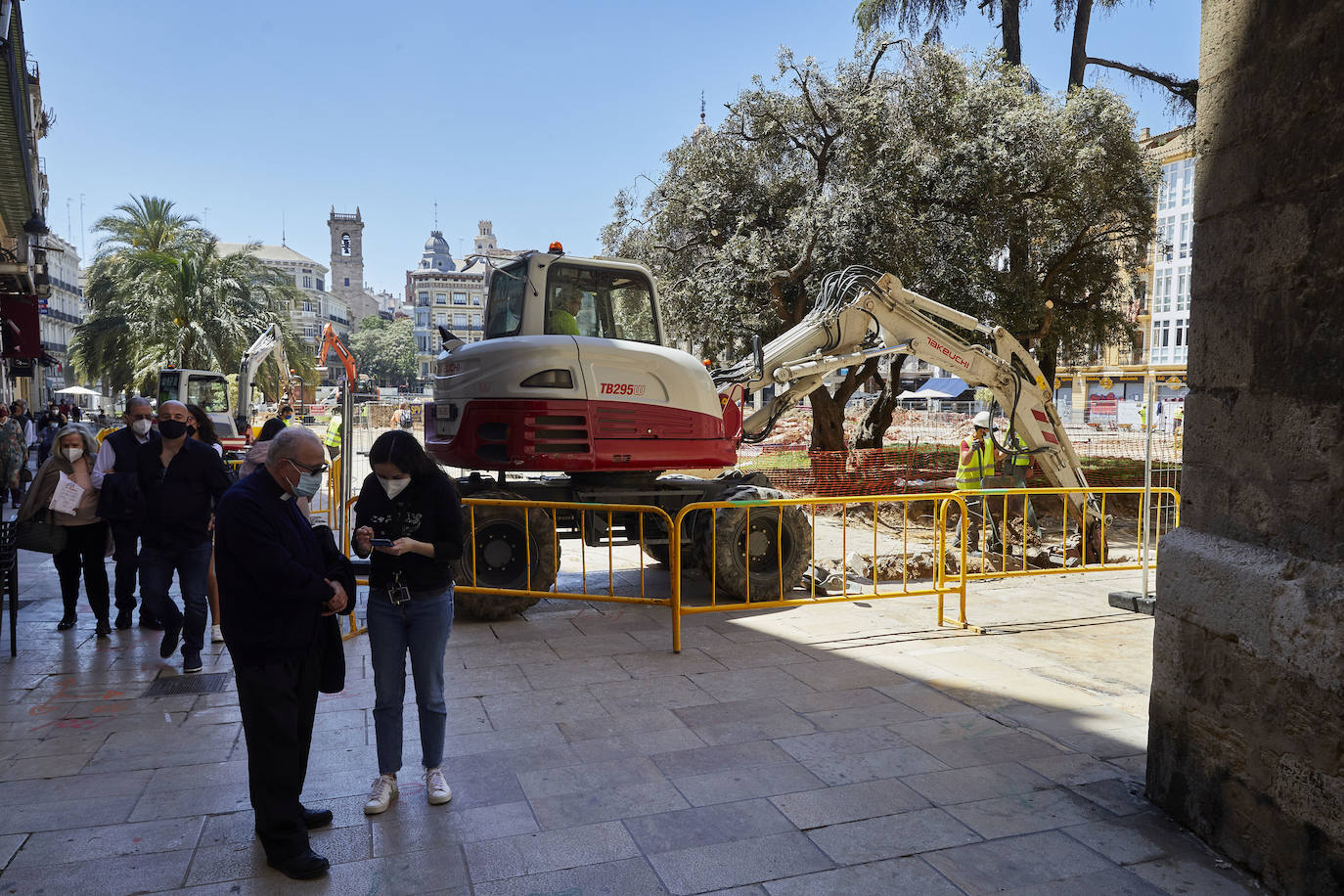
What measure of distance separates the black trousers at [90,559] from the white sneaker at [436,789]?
14.2ft

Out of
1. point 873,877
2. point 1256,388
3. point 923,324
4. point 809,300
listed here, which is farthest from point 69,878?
point 809,300

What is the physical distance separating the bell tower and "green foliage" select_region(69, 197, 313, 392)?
105103 millimetres

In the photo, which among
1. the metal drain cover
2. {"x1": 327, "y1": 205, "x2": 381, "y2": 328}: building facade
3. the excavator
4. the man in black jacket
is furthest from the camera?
{"x1": 327, "y1": 205, "x2": 381, "y2": 328}: building facade

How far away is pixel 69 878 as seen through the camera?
3475 millimetres

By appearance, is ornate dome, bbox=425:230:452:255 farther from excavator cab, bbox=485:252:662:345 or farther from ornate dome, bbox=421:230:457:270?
excavator cab, bbox=485:252:662:345

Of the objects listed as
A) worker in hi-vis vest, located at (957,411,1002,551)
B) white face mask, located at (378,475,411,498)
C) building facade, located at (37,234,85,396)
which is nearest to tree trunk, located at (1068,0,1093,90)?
worker in hi-vis vest, located at (957,411,1002,551)

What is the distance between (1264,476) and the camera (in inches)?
141

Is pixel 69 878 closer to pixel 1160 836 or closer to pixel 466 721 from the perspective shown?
pixel 466 721

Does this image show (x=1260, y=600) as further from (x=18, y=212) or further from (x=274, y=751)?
(x=18, y=212)

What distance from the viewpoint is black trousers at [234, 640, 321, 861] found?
140 inches

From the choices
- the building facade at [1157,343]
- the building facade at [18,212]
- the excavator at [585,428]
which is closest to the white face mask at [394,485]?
the excavator at [585,428]

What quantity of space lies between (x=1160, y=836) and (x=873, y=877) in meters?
1.34

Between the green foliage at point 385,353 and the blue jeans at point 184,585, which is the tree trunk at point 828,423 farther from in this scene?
the green foliage at point 385,353

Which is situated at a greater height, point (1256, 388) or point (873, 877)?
point (1256, 388)
